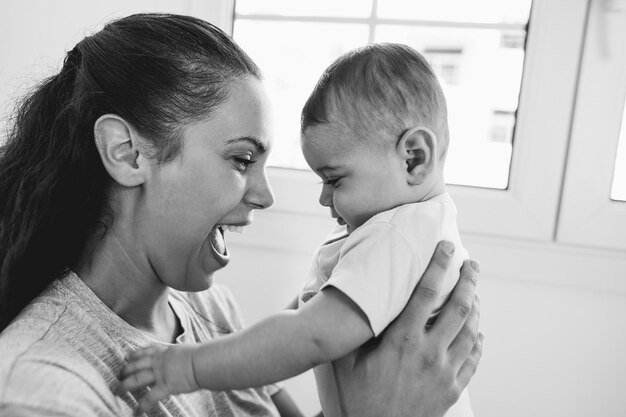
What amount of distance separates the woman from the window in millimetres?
706

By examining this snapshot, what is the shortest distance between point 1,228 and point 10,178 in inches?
3.6

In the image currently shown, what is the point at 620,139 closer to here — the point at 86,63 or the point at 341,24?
the point at 341,24

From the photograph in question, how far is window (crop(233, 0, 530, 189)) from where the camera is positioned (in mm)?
1586

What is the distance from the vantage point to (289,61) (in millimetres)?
1771

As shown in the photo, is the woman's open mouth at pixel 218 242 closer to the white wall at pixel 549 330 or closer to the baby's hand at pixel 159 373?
the baby's hand at pixel 159 373

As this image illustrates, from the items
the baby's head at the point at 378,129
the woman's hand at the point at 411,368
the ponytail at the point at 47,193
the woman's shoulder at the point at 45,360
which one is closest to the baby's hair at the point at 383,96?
the baby's head at the point at 378,129

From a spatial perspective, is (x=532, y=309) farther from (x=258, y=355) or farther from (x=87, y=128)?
(x=87, y=128)

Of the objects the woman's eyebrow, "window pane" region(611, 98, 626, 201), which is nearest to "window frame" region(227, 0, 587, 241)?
"window pane" region(611, 98, 626, 201)

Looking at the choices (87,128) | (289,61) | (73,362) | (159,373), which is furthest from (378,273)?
(289,61)

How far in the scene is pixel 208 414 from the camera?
1.04m

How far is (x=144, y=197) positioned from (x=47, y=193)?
0.52 feet

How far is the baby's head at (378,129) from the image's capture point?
93 cm

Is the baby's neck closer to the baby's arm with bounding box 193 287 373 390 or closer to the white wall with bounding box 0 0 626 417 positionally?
the baby's arm with bounding box 193 287 373 390

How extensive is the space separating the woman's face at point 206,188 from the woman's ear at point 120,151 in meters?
0.03
